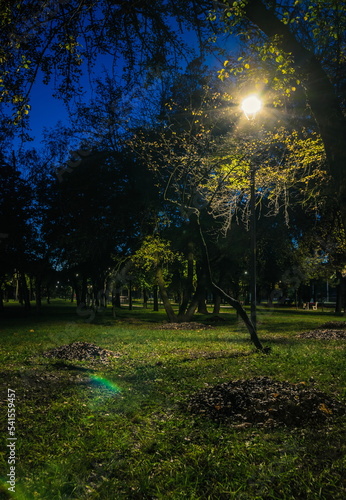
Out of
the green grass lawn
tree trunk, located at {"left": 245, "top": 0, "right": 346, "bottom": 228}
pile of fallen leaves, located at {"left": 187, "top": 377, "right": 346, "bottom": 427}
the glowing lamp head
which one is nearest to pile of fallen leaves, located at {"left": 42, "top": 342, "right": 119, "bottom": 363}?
the green grass lawn

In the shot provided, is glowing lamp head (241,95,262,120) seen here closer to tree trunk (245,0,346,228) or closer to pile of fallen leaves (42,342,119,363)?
tree trunk (245,0,346,228)

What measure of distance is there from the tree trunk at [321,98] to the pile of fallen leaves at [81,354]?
864cm

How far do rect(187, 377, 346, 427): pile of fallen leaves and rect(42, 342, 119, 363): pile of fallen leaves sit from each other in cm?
523

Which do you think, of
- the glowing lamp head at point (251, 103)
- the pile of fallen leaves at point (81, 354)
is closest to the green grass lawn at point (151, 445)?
the pile of fallen leaves at point (81, 354)

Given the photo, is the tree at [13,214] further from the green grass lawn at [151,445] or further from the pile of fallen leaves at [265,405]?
the pile of fallen leaves at [265,405]

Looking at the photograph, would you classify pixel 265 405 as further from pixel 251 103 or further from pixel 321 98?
pixel 251 103

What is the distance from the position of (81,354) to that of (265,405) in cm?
700

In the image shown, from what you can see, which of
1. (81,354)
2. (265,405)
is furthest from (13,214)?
(265,405)

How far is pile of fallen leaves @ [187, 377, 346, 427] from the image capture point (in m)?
5.32

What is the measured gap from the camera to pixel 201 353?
41.3 feet

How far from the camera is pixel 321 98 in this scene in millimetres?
4562

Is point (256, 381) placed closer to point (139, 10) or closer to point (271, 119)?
point (139, 10)

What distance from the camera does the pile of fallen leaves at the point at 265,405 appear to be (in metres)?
5.32

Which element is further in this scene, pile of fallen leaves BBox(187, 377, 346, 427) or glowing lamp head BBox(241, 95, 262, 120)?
glowing lamp head BBox(241, 95, 262, 120)
